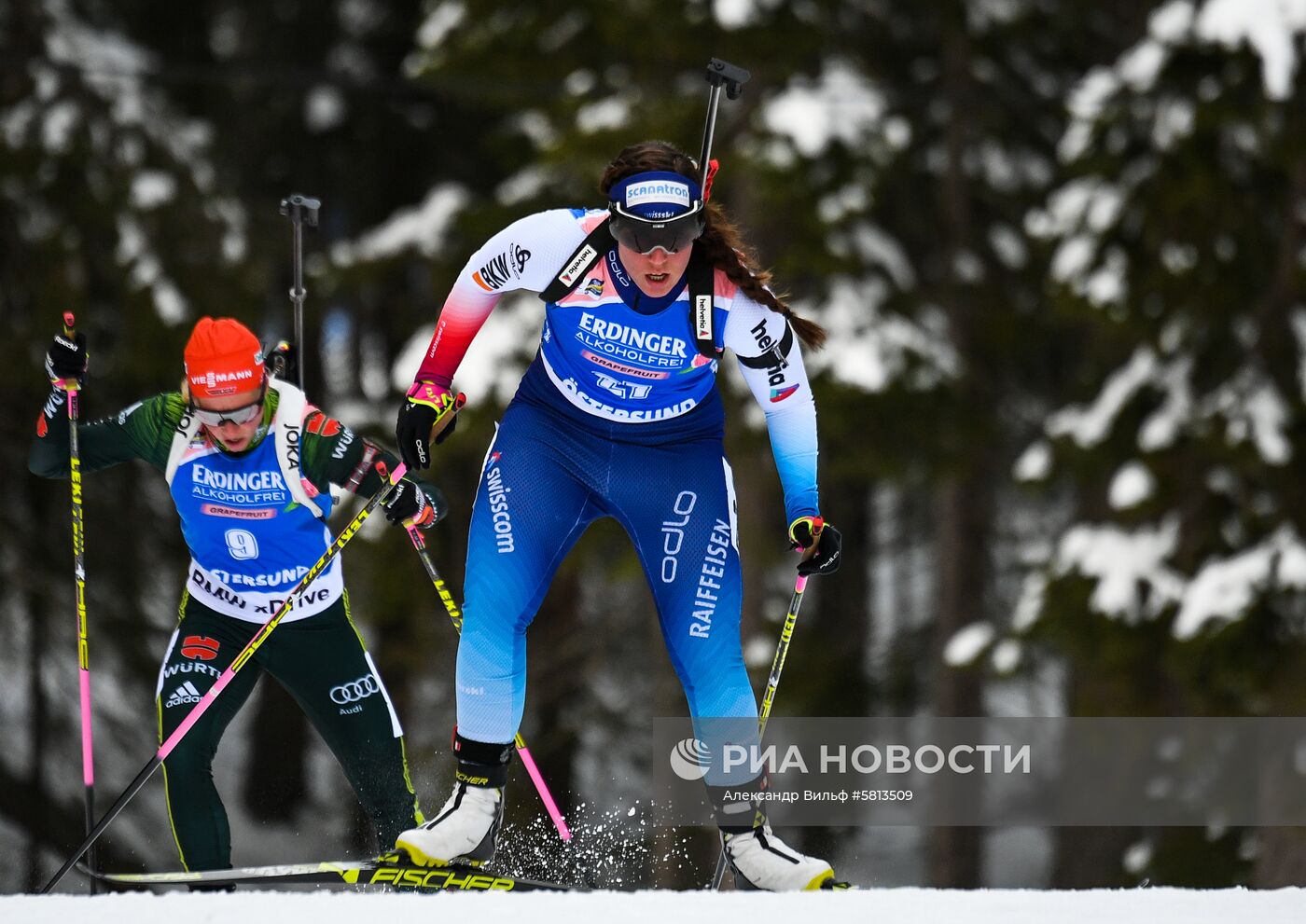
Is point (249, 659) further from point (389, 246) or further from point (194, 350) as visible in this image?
point (389, 246)

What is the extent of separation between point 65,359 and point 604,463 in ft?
5.99

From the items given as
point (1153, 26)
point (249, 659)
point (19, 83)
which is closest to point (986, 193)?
point (1153, 26)

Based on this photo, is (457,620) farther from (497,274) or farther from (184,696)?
(497,274)

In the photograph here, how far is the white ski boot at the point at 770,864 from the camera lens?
4570 mm

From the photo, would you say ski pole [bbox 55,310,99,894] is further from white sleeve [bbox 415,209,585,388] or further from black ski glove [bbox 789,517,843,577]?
black ski glove [bbox 789,517,843,577]

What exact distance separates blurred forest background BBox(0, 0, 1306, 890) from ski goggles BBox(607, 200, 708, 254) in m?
2.54

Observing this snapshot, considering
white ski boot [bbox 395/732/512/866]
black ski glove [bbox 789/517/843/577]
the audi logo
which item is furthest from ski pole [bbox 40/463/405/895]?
black ski glove [bbox 789/517/843/577]

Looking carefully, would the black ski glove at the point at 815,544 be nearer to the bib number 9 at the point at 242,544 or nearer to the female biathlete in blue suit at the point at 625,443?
the female biathlete in blue suit at the point at 625,443

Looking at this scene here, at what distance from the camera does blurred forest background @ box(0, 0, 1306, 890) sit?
980 cm

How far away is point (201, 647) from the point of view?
523cm

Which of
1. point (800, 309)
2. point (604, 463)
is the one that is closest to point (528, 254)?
point (604, 463)

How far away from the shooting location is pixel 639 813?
13.3m

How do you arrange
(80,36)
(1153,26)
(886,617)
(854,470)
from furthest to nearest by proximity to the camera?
(886,617) < (80,36) < (854,470) < (1153,26)

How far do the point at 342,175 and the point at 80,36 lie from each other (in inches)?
99.2
